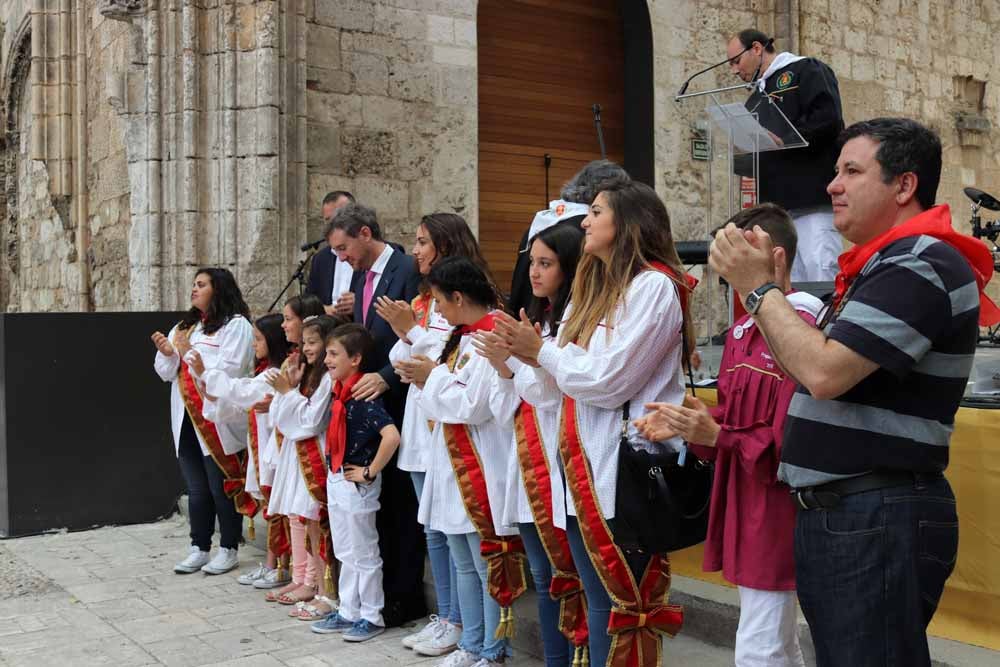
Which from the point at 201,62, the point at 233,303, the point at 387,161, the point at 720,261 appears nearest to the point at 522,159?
the point at 387,161

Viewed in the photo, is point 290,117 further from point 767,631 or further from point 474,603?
point 767,631

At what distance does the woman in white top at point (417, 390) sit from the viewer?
15.8 ft

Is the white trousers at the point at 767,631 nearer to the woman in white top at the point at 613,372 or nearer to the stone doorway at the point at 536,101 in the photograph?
the woman in white top at the point at 613,372

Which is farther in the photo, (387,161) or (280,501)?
(387,161)

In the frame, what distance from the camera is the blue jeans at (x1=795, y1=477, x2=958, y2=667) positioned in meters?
2.28

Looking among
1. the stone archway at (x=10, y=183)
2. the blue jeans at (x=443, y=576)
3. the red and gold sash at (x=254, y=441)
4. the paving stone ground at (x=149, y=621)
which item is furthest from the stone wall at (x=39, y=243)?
the blue jeans at (x=443, y=576)

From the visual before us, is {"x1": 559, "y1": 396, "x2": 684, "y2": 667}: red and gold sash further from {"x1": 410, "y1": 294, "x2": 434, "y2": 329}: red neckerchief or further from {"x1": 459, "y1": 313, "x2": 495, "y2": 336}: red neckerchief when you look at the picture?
{"x1": 410, "y1": 294, "x2": 434, "y2": 329}: red neckerchief

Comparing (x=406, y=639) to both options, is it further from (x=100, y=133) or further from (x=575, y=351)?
(x=100, y=133)

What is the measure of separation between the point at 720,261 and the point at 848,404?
1.39 ft

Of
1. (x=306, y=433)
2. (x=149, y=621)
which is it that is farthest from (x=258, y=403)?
(x=149, y=621)

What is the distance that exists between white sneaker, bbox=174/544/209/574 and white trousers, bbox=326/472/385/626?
1.74m

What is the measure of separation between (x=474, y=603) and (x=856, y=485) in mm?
2564

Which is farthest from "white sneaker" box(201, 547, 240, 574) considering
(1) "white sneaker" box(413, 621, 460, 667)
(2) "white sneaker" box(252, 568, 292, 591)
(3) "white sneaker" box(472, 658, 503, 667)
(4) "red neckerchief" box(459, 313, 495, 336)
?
(4) "red neckerchief" box(459, 313, 495, 336)

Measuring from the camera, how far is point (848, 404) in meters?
2.32
